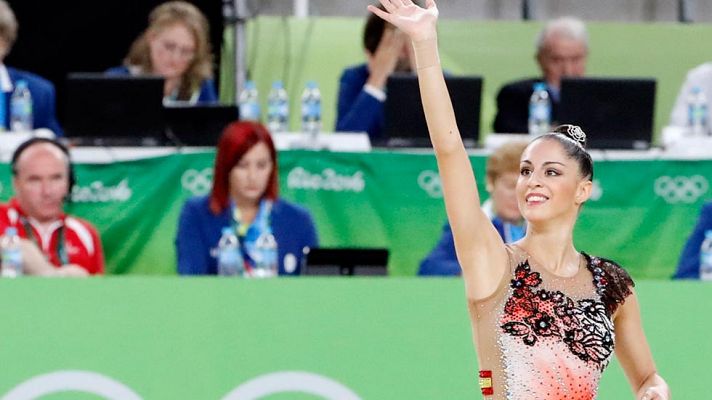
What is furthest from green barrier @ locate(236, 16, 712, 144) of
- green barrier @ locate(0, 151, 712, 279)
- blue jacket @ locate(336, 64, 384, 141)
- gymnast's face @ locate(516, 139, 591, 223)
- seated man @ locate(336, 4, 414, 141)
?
gymnast's face @ locate(516, 139, 591, 223)

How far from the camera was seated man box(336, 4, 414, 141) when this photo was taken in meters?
8.38

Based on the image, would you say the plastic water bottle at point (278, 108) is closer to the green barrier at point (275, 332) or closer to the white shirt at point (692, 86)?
the white shirt at point (692, 86)

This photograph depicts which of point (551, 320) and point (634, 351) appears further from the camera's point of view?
point (634, 351)

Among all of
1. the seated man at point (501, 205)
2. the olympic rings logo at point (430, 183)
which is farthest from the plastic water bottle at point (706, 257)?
the olympic rings logo at point (430, 183)

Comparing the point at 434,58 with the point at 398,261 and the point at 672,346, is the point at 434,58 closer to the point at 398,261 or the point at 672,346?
the point at 672,346

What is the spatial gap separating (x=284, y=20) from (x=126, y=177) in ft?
12.0

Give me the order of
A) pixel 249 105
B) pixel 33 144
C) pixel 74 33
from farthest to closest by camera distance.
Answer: pixel 74 33 < pixel 249 105 < pixel 33 144

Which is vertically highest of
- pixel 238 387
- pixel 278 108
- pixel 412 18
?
pixel 412 18

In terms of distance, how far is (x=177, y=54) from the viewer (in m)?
8.57

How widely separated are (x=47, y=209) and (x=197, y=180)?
83cm

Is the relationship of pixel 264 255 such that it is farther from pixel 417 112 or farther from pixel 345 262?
pixel 417 112

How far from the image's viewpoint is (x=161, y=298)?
558cm

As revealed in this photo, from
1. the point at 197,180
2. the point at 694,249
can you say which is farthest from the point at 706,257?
the point at 197,180

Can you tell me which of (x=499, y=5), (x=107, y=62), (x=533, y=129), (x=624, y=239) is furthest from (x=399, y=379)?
(x=499, y=5)
